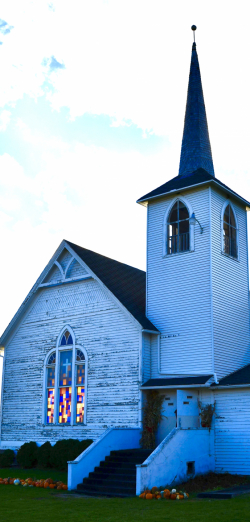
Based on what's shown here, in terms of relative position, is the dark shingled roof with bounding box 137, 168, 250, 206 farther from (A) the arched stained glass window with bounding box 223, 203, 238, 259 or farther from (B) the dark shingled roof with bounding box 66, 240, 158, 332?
(B) the dark shingled roof with bounding box 66, 240, 158, 332

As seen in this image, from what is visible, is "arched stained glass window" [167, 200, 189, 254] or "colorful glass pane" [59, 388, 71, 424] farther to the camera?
"colorful glass pane" [59, 388, 71, 424]

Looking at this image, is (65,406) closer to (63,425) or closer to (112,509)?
(63,425)

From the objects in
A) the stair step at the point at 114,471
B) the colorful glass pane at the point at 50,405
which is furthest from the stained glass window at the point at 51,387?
the stair step at the point at 114,471

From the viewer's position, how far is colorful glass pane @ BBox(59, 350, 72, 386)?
72.6ft

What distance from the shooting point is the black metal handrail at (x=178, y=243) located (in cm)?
2081

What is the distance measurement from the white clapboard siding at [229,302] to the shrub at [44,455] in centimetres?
694

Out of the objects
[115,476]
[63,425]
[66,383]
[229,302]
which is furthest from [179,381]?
[63,425]

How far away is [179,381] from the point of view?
1862cm

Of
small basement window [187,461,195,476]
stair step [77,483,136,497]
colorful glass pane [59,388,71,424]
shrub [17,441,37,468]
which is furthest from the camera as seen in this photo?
colorful glass pane [59,388,71,424]

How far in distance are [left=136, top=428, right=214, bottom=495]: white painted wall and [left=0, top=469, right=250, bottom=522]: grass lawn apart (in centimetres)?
98

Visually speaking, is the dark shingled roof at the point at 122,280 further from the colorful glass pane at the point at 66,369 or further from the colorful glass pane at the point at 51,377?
the colorful glass pane at the point at 51,377

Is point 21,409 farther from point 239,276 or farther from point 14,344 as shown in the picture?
point 239,276

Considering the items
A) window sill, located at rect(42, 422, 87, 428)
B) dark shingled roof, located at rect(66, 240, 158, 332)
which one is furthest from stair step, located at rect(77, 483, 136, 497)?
dark shingled roof, located at rect(66, 240, 158, 332)

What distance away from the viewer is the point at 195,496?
13.9 metres
